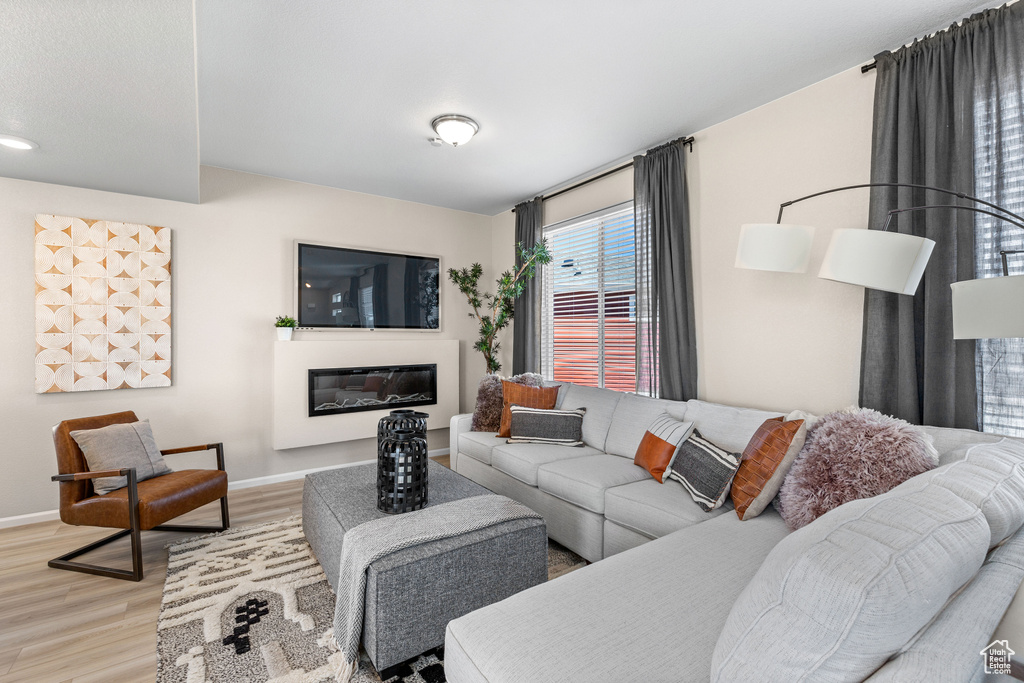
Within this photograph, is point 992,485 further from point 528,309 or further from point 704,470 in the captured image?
point 528,309

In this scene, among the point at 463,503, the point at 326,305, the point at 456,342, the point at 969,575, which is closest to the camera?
the point at 969,575

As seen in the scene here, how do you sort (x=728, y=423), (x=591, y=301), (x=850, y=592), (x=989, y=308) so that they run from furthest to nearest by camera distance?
1. (x=591, y=301)
2. (x=728, y=423)
3. (x=989, y=308)
4. (x=850, y=592)

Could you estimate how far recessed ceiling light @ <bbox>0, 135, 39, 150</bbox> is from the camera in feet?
7.98

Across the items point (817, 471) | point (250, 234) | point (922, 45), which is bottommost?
point (817, 471)

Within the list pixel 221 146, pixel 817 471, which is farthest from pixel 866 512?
pixel 221 146

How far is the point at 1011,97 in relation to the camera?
1.90 m

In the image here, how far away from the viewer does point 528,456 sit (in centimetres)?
303

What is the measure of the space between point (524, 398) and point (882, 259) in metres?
2.41

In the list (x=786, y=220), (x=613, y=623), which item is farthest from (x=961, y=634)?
(x=786, y=220)

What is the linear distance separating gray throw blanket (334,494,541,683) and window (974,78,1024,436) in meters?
1.99

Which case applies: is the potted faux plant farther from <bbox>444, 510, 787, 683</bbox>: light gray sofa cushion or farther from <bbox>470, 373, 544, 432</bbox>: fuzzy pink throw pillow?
<bbox>444, 510, 787, 683</bbox>: light gray sofa cushion

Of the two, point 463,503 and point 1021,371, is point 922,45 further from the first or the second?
point 463,503

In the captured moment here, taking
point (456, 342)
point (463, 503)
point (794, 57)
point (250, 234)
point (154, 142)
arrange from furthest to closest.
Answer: point (456, 342), point (250, 234), point (154, 142), point (794, 57), point (463, 503)

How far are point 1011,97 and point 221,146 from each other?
14.6 feet
